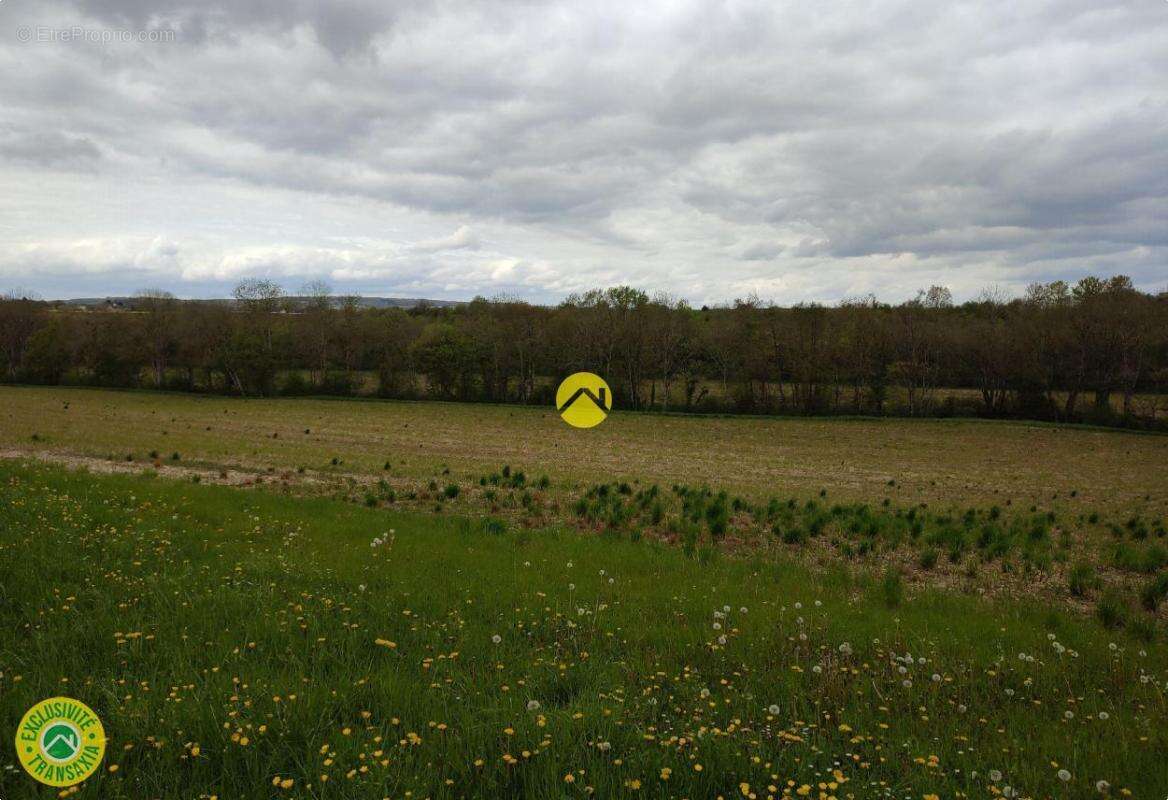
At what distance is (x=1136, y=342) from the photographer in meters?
48.2

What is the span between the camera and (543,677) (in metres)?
4.75

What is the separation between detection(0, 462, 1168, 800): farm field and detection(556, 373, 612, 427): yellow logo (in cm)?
4438

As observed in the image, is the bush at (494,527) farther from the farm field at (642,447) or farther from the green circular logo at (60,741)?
the farm field at (642,447)

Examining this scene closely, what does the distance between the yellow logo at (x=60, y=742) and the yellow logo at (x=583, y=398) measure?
4731cm

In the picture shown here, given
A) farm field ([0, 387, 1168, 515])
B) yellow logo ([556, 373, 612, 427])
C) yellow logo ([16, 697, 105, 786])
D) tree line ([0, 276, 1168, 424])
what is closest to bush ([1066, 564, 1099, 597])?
farm field ([0, 387, 1168, 515])

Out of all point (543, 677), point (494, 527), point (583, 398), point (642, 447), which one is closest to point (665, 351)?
point (583, 398)

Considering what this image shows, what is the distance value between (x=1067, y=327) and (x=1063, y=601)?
54.3m

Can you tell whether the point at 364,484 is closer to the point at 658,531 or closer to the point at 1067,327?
the point at 658,531

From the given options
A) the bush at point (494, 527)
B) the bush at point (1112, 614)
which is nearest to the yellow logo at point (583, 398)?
the bush at point (494, 527)

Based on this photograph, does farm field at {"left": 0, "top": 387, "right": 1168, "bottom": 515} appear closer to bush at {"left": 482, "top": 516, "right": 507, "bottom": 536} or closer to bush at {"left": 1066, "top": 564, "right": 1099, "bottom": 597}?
bush at {"left": 482, "top": 516, "right": 507, "bottom": 536}

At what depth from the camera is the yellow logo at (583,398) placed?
174ft

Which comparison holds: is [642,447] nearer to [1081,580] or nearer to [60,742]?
[1081,580]

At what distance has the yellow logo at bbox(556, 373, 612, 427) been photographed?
174ft

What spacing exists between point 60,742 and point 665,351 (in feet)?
183
